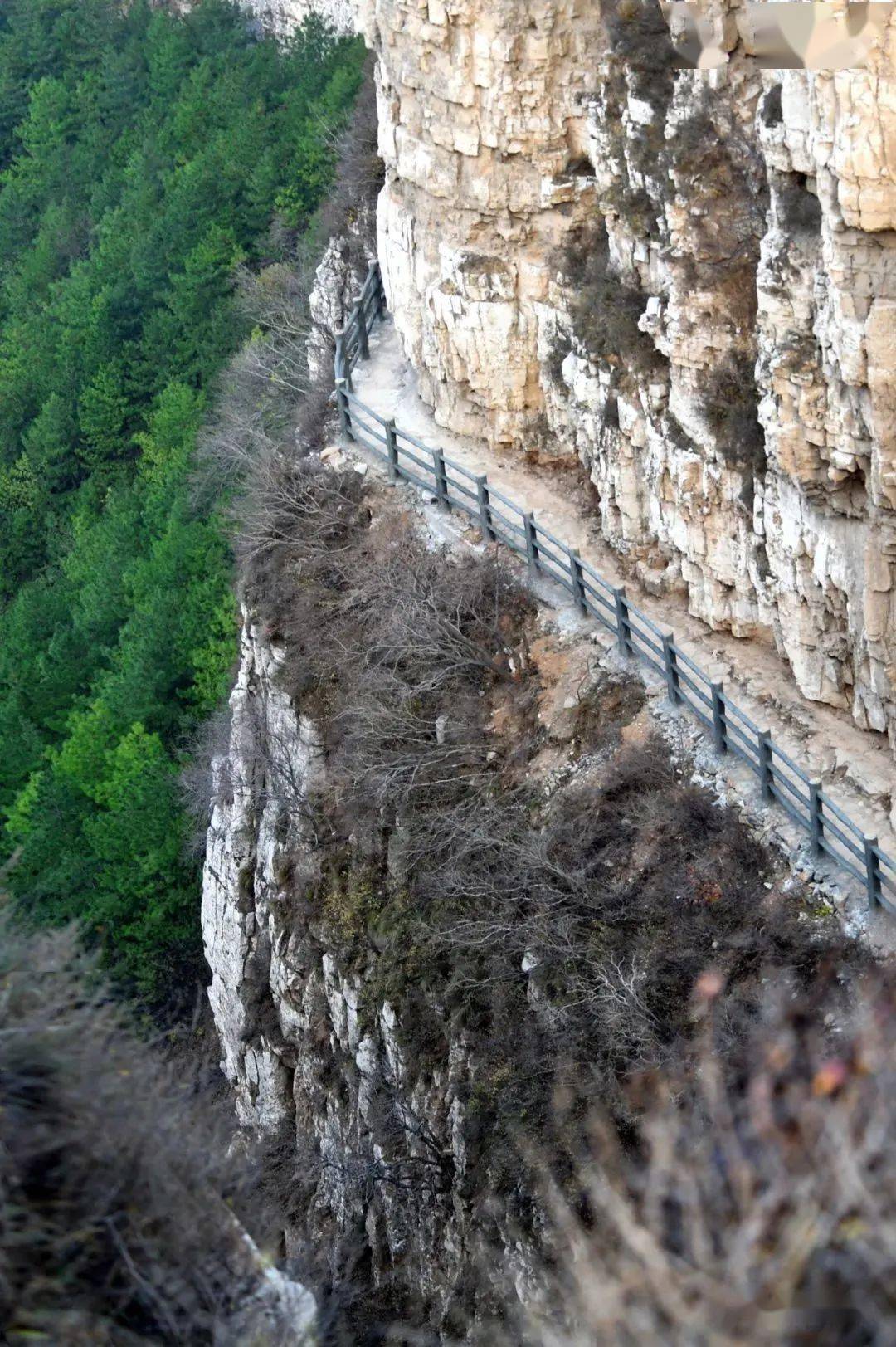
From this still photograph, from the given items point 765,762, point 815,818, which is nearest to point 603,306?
point 765,762

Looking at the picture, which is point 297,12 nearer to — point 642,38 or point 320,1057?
point 642,38

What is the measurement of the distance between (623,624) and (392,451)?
5.84m

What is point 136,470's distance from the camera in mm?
41719

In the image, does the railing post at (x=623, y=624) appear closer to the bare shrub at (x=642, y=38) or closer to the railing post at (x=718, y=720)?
the railing post at (x=718, y=720)

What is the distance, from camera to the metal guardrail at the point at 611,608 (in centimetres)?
1413

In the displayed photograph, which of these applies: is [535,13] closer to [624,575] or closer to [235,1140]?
[624,575]

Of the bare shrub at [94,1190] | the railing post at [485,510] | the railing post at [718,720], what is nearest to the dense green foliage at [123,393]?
the railing post at [485,510]

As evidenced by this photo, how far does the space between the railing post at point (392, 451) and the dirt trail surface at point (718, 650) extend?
0.71m

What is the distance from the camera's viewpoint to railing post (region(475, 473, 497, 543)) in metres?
20.1

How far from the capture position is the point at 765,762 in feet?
48.8

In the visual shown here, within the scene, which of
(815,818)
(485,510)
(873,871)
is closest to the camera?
(873,871)

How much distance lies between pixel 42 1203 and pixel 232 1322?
1.27m

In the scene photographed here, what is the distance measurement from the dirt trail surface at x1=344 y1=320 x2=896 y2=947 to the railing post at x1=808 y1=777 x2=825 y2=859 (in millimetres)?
454

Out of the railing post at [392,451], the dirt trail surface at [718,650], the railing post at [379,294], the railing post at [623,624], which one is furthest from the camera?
the railing post at [379,294]
